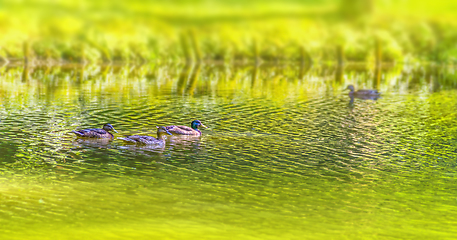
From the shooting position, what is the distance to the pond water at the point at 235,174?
14953 mm

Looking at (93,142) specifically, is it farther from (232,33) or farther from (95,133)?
(232,33)

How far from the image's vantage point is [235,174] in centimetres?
2011

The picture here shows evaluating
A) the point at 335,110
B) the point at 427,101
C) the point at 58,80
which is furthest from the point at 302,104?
the point at 58,80

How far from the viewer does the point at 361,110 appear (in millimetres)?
37750

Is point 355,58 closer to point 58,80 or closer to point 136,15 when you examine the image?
point 136,15

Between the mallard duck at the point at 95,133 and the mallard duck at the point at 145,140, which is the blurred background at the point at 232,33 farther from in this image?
the mallard duck at the point at 145,140

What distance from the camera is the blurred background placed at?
11006cm

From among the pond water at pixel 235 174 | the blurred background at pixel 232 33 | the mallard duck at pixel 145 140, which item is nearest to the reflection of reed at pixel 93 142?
the pond water at pixel 235 174

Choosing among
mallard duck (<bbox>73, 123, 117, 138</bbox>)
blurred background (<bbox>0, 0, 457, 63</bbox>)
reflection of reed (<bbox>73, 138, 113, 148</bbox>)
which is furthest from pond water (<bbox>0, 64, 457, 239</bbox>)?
blurred background (<bbox>0, 0, 457, 63</bbox>)

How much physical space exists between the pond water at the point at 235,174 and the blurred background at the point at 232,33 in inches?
2956

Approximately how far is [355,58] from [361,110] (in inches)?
3308

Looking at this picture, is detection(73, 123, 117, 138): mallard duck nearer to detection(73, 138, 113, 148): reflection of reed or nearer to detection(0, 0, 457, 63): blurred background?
detection(73, 138, 113, 148): reflection of reed

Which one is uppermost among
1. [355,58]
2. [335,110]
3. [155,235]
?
[355,58]

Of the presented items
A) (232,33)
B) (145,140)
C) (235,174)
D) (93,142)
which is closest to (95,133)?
(93,142)
